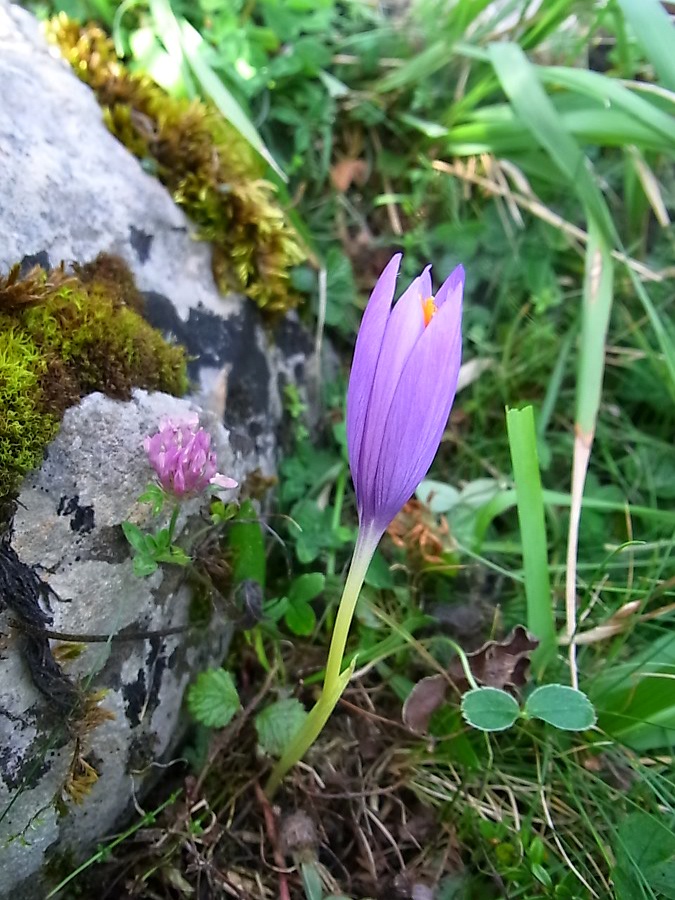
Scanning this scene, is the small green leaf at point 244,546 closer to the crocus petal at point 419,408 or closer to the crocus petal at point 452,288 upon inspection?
the crocus petal at point 419,408

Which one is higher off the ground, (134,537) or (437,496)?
(134,537)

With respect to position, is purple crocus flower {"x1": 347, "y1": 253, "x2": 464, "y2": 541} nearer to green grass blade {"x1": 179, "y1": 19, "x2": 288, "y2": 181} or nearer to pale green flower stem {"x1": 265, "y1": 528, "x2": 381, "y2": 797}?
pale green flower stem {"x1": 265, "y1": 528, "x2": 381, "y2": 797}

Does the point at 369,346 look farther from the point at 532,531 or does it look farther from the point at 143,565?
the point at 532,531

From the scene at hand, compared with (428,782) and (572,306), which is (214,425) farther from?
(572,306)

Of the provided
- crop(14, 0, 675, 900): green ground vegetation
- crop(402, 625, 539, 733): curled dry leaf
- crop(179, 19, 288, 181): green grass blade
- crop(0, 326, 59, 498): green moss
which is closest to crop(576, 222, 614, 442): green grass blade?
crop(14, 0, 675, 900): green ground vegetation

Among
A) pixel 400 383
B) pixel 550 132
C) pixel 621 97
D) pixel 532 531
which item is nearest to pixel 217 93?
pixel 550 132

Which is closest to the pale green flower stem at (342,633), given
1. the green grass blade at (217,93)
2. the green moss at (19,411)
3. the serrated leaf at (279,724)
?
the serrated leaf at (279,724)

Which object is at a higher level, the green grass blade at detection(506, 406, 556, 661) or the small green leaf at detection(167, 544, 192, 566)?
the small green leaf at detection(167, 544, 192, 566)
